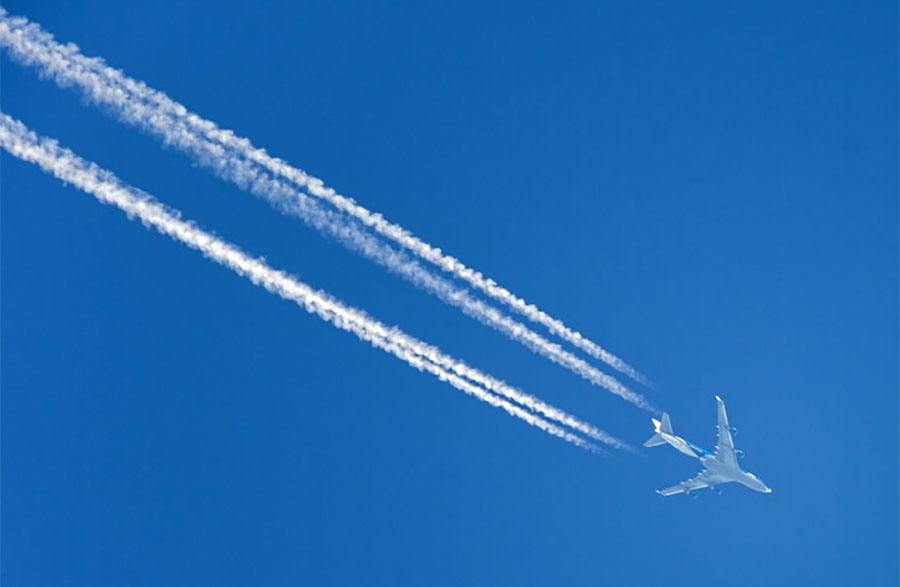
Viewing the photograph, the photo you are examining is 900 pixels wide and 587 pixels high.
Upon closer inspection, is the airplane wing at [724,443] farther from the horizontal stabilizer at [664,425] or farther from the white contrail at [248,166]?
the white contrail at [248,166]

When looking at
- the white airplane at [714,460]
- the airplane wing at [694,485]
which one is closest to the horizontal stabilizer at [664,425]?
the white airplane at [714,460]

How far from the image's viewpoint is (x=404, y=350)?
134 ft

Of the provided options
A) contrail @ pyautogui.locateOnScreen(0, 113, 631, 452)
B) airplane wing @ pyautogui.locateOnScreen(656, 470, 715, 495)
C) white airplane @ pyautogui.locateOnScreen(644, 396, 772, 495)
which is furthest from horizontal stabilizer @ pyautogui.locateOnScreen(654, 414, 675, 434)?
airplane wing @ pyautogui.locateOnScreen(656, 470, 715, 495)

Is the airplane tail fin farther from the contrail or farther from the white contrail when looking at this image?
the white contrail

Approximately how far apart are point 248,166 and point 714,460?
27.3m

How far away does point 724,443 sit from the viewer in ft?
163

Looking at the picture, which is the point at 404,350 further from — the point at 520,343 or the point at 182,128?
the point at 182,128

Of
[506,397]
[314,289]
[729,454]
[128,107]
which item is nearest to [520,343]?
[506,397]

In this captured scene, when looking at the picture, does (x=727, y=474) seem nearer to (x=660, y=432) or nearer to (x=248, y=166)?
(x=660, y=432)

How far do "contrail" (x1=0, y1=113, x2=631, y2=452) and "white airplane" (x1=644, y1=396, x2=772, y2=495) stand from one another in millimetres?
2851

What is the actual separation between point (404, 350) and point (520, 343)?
5313 millimetres

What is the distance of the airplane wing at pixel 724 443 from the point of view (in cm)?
4934

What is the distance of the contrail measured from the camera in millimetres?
34031

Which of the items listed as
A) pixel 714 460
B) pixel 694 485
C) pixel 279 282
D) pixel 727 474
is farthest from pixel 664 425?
pixel 279 282
